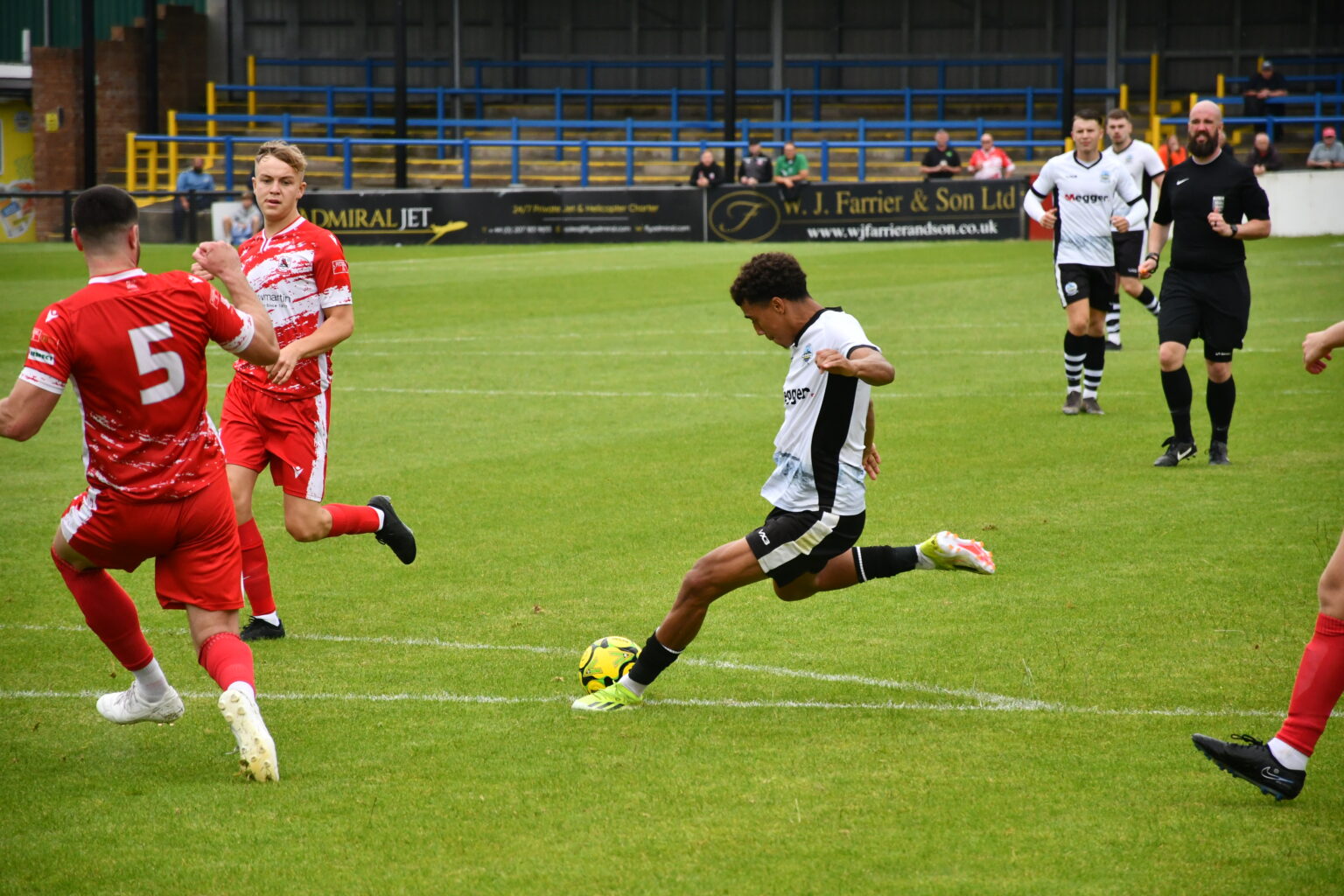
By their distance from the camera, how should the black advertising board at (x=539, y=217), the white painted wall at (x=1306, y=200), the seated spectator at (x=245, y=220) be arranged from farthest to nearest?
the black advertising board at (x=539, y=217) < the seated spectator at (x=245, y=220) < the white painted wall at (x=1306, y=200)

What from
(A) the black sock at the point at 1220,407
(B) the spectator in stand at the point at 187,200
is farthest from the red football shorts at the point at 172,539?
(B) the spectator in stand at the point at 187,200

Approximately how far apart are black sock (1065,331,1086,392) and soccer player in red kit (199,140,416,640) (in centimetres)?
749

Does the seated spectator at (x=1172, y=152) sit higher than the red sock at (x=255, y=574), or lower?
higher

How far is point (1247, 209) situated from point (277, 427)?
6.71m

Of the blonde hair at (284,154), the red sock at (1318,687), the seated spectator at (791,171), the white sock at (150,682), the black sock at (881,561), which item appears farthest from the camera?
→ the seated spectator at (791,171)

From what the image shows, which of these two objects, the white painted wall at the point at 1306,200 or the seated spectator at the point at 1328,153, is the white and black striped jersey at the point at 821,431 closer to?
the white painted wall at the point at 1306,200

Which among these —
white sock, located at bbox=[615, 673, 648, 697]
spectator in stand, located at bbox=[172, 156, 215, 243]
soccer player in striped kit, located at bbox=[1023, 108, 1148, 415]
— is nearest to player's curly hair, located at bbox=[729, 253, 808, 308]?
white sock, located at bbox=[615, 673, 648, 697]

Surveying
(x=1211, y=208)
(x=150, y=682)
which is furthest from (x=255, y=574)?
(x=1211, y=208)

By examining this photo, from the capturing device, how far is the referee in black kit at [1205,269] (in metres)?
10.4

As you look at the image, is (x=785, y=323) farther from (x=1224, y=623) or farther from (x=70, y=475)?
(x=70, y=475)

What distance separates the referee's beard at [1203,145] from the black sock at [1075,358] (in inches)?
103

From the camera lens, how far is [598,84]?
46.2 metres

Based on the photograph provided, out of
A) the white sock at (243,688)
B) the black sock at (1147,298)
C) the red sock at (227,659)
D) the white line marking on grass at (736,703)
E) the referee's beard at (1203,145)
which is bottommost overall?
the white line marking on grass at (736,703)

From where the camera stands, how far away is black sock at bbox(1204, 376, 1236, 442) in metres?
10.8
